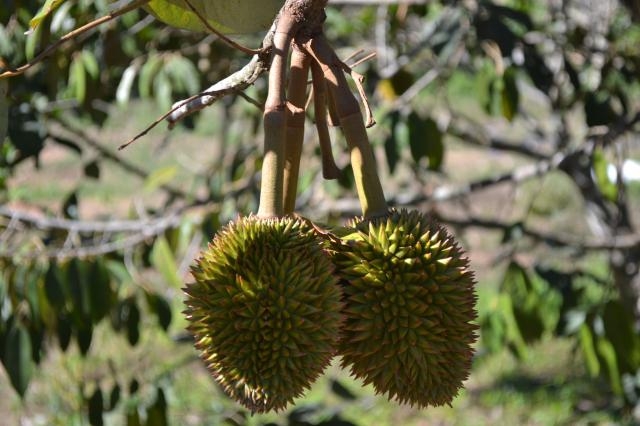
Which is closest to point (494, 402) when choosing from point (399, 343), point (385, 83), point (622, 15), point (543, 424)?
point (543, 424)

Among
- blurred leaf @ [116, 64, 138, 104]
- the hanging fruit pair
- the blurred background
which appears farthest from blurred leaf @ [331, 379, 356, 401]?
the hanging fruit pair

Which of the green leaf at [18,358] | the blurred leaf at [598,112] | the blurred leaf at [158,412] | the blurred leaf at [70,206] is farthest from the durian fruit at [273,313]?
the blurred leaf at [70,206]

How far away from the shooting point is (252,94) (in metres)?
2.53

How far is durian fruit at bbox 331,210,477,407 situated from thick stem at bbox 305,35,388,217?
0.06 m

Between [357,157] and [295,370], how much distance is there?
0.78 ft

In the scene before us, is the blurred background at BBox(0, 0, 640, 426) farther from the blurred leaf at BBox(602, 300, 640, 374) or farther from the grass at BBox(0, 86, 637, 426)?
the grass at BBox(0, 86, 637, 426)

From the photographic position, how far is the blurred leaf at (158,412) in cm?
212

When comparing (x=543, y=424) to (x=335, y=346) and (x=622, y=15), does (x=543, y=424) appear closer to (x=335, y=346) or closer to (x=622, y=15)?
(x=622, y=15)

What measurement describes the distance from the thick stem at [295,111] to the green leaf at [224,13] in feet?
0.31

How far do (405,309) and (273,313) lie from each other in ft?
0.49

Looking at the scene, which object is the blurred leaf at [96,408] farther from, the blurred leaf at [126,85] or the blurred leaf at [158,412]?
the blurred leaf at [126,85]

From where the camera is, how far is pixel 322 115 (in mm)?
995

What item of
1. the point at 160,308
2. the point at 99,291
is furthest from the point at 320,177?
the point at 99,291

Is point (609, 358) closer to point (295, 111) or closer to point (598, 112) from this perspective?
point (598, 112)
